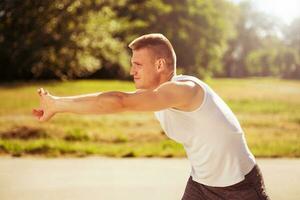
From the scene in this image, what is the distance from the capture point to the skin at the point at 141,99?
2.44 meters

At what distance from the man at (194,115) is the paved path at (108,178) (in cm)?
229

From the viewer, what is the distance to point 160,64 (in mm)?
2768

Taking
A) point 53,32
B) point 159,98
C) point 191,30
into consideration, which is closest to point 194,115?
point 159,98

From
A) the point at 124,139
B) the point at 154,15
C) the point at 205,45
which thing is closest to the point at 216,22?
the point at 205,45

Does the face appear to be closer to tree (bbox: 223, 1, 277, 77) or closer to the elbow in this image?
the elbow

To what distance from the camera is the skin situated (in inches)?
96.0

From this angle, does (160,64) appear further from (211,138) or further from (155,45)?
(211,138)

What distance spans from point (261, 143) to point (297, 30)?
151 feet

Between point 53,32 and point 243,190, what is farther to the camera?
point 53,32

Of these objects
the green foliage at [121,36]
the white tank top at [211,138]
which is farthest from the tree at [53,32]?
the white tank top at [211,138]

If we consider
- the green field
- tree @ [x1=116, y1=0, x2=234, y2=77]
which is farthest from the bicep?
tree @ [x1=116, y1=0, x2=234, y2=77]

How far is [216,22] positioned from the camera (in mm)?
37844

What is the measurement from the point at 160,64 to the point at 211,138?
474 millimetres

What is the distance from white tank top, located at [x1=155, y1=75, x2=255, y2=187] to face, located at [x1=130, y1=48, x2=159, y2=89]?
0.14 m
